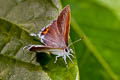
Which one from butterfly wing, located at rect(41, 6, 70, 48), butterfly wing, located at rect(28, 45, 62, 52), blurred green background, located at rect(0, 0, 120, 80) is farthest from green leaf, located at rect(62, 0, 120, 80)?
butterfly wing, located at rect(28, 45, 62, 52)

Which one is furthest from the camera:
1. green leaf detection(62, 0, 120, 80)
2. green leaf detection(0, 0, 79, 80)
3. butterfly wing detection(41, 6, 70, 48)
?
green leaf detection(62, 0, 120, 80)

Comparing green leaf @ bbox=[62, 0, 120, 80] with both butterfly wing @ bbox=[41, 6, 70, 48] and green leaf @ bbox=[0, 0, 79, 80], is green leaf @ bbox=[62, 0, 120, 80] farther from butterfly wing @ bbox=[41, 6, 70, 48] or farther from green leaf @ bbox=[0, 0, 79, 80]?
green leaf @ bbox=[0, 0, 79, 80]

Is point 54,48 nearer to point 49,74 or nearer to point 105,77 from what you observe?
point 49,74

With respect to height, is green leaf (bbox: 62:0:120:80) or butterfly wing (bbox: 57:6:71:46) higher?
butterfly wing (bbox: 57:6:71:46)

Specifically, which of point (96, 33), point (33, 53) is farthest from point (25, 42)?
point (96, 33)

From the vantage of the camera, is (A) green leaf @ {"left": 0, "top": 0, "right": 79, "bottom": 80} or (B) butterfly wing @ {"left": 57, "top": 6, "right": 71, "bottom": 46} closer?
(A) green leaf @ {"left": 0, "top": 0, "right": 79, "bottom": 80}

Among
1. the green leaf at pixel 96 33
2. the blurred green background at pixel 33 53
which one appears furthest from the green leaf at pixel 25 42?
the green leaf at pixel 96 33

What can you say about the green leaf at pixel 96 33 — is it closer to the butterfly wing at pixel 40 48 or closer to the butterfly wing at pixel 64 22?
the butterfly wing at pixel 64 22

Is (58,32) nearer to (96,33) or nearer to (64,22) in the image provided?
(64,22)
